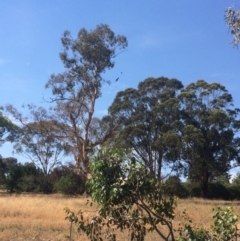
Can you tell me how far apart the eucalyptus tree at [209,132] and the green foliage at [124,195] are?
106 ft

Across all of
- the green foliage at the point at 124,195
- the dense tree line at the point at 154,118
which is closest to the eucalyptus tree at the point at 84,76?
the dense tree line at the point at 154,118

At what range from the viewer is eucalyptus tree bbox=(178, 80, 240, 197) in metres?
41.3

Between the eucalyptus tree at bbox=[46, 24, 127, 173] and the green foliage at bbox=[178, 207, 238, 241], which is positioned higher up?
the eucalyptus tree at bbox=[46, 24, 127, 173]


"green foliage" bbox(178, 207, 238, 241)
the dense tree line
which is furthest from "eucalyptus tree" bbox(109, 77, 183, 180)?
"green foliage" bbox(178, 207, 238, 241)

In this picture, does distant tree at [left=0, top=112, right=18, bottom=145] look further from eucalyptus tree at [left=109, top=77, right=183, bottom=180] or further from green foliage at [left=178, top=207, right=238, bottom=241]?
green foliage at [left=178, top=207, right=238, bottom=241]

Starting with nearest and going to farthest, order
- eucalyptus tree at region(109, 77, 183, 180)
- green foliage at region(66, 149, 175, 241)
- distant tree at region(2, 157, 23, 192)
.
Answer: green foliage at region(66, 149, 175, 241) < eucalyptus tree at region(109, 77, 183, 180) < distant tree at region(2, 157, 23, 192)

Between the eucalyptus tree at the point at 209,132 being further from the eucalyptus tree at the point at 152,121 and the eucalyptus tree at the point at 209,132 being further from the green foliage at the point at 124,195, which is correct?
the green foliage at the point at 124,195

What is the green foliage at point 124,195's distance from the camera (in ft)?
26.1

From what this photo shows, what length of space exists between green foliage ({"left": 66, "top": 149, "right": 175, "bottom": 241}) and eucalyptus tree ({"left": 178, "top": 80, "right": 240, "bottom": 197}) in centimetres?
3224

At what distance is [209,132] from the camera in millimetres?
41594

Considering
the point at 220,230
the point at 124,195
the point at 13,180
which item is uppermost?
the point at 13,180

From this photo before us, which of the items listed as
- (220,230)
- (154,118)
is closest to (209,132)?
(154,118)

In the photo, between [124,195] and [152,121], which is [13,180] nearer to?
[152,121]

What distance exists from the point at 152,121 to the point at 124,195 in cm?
3575
